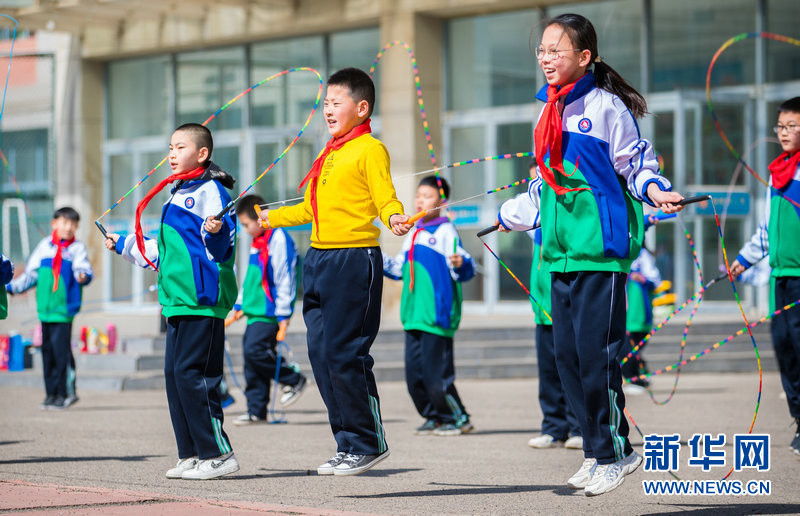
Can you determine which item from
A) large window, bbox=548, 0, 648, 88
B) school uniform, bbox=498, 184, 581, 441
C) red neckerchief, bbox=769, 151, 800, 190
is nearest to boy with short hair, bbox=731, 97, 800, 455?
red neckerchief, bbox=769, 151, 800, 190

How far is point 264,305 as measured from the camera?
30.1ft

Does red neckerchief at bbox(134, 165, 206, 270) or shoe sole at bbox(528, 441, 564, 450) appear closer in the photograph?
red neckerchief at bbox(134, 165, 206, 270)

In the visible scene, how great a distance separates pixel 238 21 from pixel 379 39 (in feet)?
8.87

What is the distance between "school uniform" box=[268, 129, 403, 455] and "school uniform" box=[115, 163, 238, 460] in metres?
0.65

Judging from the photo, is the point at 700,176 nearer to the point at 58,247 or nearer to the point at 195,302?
the point at 58,247

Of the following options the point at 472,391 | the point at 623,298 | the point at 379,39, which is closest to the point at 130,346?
the point at 472,391

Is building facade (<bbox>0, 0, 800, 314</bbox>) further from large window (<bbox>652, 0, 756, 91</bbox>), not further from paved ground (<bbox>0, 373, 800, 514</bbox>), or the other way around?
paved ground (<bbox>0, 373, 800, 514</bbox>)

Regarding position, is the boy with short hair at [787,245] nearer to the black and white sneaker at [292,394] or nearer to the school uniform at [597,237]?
the school uniform at [597,237]

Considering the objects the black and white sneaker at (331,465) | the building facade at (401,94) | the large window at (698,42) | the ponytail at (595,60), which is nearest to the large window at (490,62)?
the building facade at (401,94)

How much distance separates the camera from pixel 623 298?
4.77 m

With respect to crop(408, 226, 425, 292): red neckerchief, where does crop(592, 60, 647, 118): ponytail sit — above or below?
above

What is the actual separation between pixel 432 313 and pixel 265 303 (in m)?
1.64

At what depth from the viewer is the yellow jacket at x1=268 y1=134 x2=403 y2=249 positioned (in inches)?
214

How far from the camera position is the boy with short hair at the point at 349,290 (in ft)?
17.8
